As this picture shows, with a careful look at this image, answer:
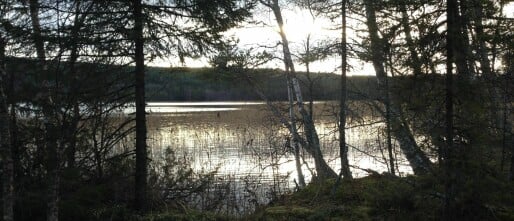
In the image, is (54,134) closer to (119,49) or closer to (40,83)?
(40,83)

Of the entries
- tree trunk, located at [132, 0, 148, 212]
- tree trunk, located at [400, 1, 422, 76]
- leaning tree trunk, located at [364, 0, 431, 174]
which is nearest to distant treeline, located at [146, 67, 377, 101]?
leaning tree trunk, located at [364, 0, 431, 174]

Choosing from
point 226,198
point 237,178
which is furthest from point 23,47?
point 237,178

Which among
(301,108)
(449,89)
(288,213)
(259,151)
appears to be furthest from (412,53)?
(259,151)

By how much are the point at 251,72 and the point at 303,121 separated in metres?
2.21

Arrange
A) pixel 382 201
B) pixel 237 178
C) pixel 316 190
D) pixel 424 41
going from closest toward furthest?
pixel 424 41 < pixel 382 201 < pixel 316 190 < pixel 237 178

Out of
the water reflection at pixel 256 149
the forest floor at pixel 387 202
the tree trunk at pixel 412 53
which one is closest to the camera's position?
the tree trunk at pixel 412 53

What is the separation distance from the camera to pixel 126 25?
8031 mm

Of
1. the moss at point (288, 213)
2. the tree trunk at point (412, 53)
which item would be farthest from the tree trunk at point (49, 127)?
the tree trunk at point (412, 53)

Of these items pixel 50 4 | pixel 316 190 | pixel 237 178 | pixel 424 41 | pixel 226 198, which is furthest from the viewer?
pixel 237 178

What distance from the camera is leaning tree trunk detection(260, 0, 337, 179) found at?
13617mm

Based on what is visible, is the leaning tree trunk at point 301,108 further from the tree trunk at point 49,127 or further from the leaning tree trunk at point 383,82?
the tree trunk at point 49,127

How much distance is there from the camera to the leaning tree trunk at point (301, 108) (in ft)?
44.7

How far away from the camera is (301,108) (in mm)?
14195

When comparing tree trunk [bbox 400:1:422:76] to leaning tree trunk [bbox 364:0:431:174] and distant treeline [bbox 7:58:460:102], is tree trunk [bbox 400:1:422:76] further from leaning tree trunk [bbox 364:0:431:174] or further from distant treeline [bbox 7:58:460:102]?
leaning tree trunk [bbox 364:0:431:174]
